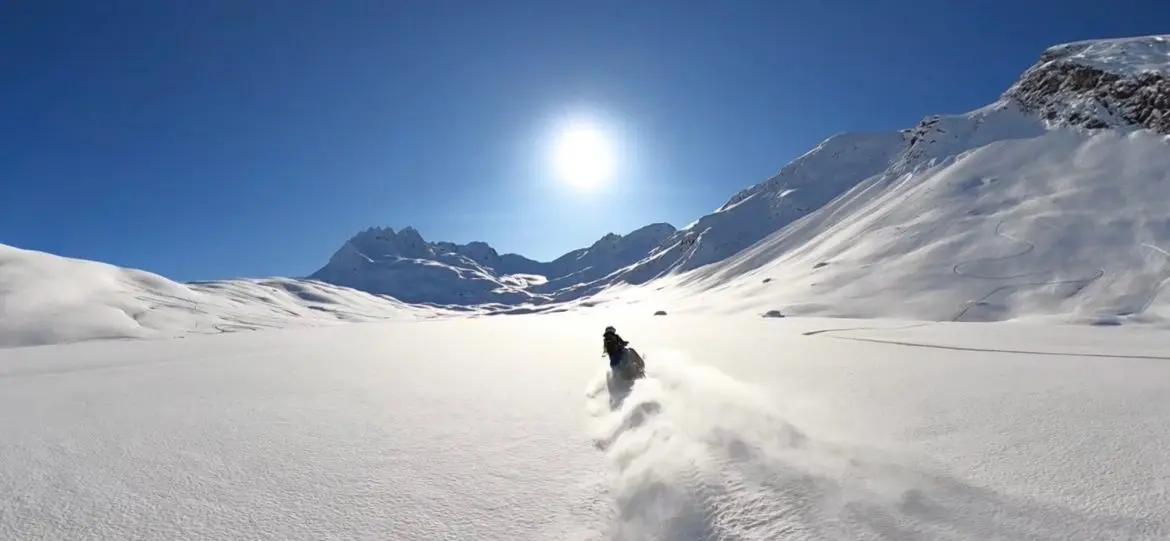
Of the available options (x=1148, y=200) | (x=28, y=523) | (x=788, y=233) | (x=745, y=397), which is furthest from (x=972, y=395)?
(x=788, y=233)

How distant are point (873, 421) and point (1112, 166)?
7963 centimetres

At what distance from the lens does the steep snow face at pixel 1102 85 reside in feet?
235

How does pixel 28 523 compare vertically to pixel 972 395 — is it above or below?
above

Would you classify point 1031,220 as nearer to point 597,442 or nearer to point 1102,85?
point 1102,85

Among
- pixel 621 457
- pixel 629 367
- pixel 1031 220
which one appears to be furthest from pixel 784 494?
pixel 1031 220

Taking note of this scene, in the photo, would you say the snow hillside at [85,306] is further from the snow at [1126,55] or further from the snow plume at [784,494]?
the snow at [1126,55]

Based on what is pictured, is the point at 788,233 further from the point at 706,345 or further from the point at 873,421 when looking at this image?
the point at 873,421

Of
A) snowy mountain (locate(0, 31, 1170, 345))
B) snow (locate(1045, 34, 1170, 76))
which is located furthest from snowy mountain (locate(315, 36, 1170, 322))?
snow (locate(1045, 34, 1170, 76))

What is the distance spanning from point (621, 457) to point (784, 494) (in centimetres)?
203

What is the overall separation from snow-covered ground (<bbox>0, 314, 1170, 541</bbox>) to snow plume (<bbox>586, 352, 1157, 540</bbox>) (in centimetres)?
2

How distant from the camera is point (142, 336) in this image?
1489 inches

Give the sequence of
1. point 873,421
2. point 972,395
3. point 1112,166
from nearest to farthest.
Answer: point 873,421 < point 972,395 < point 1112,166

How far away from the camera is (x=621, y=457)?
556cm

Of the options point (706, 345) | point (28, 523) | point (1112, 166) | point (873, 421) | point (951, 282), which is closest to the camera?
point (28, 523)
